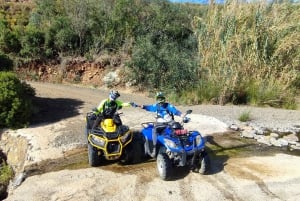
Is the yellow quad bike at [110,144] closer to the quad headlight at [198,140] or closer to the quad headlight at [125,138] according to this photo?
the quad headlight at [125,138]

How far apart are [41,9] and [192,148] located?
14647 mm

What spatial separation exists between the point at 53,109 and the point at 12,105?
193 centimetres

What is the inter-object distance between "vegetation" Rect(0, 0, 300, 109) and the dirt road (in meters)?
3.07

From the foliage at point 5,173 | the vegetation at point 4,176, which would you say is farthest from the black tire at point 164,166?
the foliage at point 5,173

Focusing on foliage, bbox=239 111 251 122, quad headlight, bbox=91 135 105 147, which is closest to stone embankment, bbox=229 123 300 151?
foliage, bbox=239 111 251 122

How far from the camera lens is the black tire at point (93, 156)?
7300 millimetres

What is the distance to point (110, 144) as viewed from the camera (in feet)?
23.3

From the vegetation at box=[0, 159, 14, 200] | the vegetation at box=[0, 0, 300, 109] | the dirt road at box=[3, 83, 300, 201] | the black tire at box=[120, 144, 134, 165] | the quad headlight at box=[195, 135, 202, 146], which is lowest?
the vegetation at box=[0, 159, 14, 200]

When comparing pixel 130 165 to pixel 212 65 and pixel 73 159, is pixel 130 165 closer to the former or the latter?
pixel 73 159

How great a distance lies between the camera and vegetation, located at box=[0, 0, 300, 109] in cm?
1266

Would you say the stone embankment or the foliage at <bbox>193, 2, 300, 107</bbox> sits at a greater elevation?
the foliage at <bbox>193, 2, 300, 107</bbox>

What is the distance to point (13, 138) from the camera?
9.20m

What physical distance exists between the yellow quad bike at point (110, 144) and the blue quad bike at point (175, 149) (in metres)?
0.39

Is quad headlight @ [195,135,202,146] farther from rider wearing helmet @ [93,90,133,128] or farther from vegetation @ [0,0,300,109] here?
vegetation @ [0,0,300,109]
